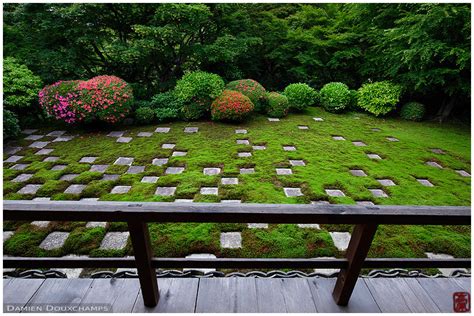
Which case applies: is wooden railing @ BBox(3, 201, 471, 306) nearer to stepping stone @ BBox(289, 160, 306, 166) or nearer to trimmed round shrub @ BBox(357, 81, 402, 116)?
stepping stone @ BBox(289, 160, 306, 166)

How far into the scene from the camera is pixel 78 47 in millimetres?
6750

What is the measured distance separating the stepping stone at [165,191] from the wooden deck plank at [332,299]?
82.5 inches

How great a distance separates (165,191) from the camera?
3.49m

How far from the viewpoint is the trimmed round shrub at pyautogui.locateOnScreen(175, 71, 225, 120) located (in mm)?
→ 6359

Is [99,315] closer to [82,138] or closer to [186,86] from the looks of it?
[82,138]

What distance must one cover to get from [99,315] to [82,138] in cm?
453

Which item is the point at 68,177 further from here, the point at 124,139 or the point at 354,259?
the point at 354,259

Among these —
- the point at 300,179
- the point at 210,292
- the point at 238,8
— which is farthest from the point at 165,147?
the point at 238,8

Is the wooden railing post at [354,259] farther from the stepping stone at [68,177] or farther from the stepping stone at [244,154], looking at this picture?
the stepping stone at [68,177]

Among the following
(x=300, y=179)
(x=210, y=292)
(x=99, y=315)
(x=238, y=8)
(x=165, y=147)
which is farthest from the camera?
(x=238, y=8)

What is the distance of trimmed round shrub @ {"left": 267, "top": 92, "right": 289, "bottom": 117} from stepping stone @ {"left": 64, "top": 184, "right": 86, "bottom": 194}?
479 centimetres

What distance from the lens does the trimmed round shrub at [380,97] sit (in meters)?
7.16

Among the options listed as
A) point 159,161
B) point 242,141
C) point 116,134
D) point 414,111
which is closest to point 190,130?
point 242,141

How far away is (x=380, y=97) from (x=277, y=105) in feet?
9.40
